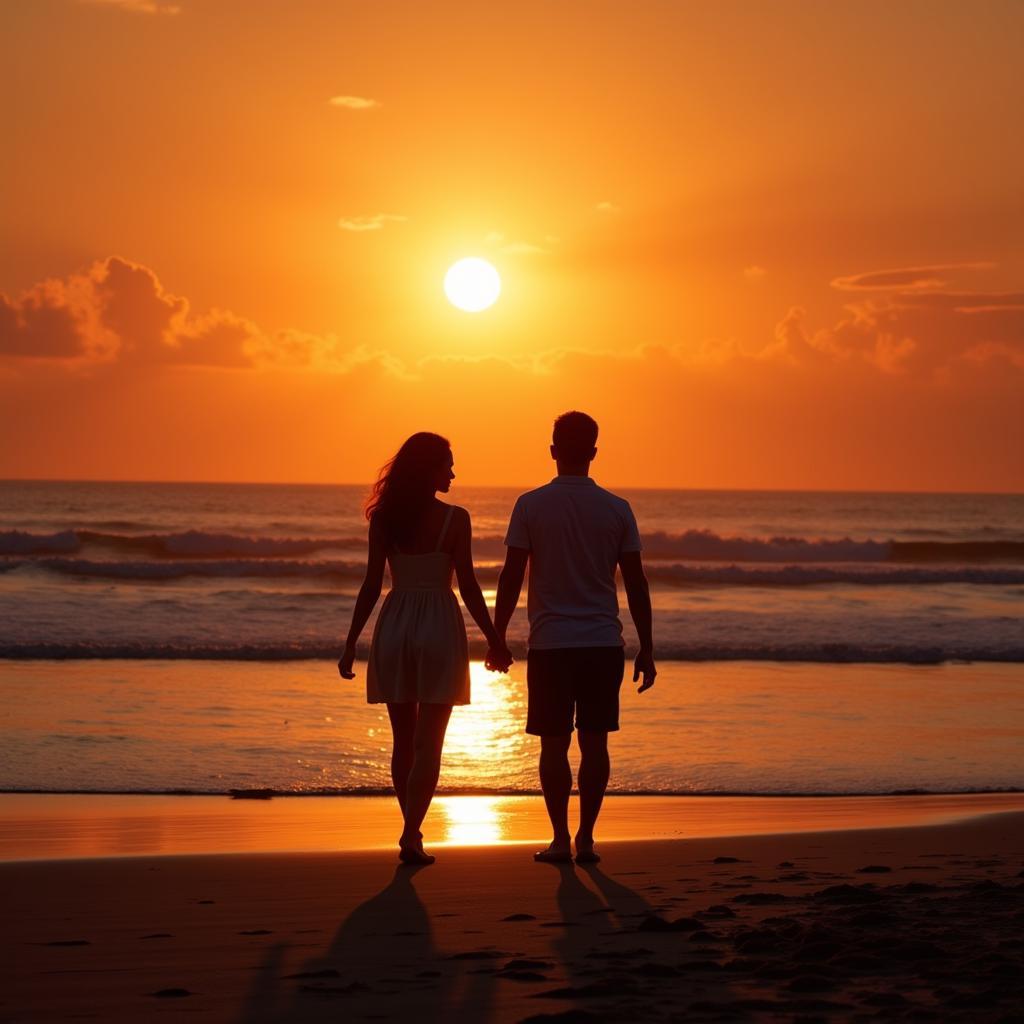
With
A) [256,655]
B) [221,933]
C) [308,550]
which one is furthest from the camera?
[308,550]

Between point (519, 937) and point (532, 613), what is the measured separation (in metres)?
1.77

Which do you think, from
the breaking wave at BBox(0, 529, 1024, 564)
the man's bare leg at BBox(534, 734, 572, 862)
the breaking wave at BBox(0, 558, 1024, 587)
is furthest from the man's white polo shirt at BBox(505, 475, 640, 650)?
the breaking wave at BBox(0, 529, 1024, 564)

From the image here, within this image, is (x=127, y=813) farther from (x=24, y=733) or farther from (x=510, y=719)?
(x=510, y=719)

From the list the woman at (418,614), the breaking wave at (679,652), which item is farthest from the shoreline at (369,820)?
the breaking wave at (679,652)

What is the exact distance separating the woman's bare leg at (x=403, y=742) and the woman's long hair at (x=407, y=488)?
0.74 meters

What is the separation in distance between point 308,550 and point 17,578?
1427 cm

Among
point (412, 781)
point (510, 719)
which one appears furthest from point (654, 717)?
point (412, 781)

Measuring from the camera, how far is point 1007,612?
26.0 m

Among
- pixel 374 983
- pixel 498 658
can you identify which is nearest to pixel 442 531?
pixel 498 658

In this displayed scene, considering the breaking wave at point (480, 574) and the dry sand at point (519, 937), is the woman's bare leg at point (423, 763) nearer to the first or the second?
the dry sand at point (519, 937)

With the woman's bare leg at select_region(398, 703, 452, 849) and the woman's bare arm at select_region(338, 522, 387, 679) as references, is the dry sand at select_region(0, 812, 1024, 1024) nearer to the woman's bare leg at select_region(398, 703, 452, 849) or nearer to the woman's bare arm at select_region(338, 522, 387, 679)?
the woman's bare leg at select_region(398, 703, 452, 849)

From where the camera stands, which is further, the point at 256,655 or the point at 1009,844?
the point at 256,655

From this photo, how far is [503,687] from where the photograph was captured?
1323cm

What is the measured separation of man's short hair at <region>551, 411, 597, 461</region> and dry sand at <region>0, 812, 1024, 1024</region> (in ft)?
5.81
